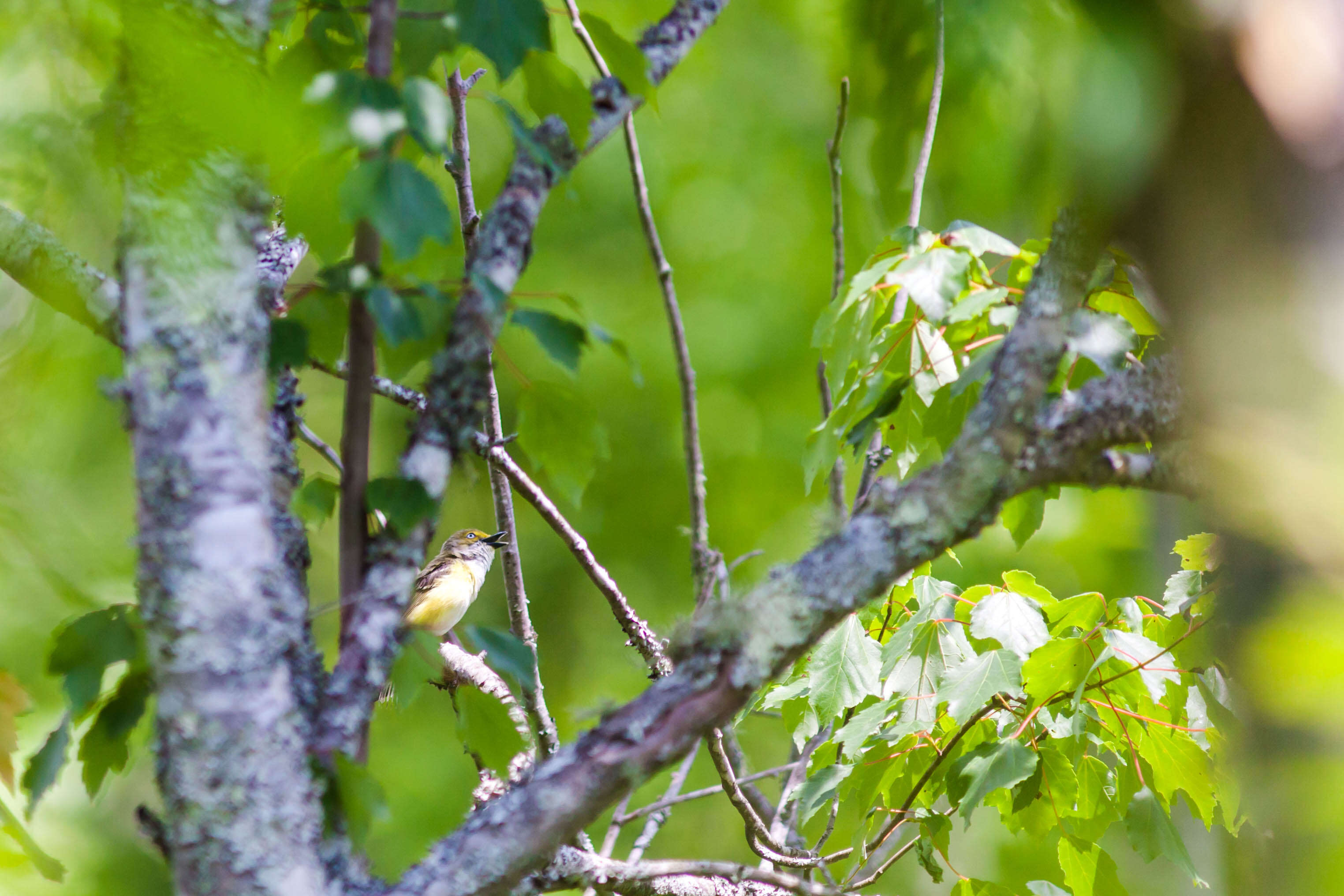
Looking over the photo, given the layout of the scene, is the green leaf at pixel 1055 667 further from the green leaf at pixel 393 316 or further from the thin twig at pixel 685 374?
the green leaf at pixel 393 316

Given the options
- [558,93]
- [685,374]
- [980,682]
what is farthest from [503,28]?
[980,682]

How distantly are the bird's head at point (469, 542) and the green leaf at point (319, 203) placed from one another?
207cm

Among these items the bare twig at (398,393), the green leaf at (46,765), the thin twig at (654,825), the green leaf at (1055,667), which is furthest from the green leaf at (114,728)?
the green leaf at (1055,667)

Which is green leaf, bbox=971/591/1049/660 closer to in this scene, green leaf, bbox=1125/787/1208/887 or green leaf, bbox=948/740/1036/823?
green leaf, bbox=948/740/1036/823

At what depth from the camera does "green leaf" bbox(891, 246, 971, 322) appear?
1.26 meters

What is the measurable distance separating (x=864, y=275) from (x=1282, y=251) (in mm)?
1005

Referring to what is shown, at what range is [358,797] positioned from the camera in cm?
67

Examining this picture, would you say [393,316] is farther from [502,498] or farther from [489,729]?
[502,498]

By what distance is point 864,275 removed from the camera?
139cm

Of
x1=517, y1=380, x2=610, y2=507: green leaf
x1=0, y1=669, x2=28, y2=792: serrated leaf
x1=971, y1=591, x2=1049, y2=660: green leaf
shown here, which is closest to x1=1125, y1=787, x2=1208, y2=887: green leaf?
x1=971, y1=591, x2=1049, y2=660: green leaf

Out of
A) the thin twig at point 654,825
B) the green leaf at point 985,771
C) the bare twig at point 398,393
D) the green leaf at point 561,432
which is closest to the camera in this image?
the green leaf at point 561,432

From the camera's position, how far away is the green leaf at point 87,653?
65 centimetres

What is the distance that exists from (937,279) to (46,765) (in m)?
1.13

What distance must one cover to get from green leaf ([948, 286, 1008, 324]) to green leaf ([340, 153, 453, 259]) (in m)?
0.79
